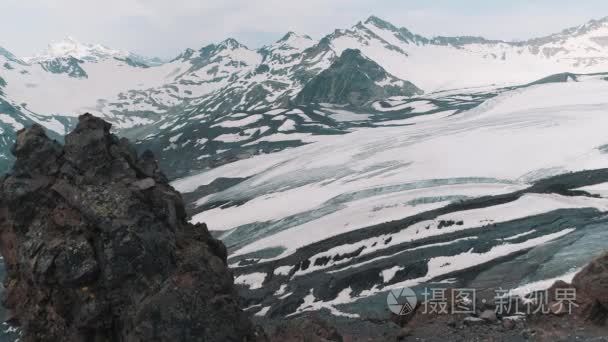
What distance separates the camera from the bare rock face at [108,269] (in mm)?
18781

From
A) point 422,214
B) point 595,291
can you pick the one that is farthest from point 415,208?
point 595,291

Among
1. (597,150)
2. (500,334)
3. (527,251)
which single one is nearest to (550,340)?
(500,334)

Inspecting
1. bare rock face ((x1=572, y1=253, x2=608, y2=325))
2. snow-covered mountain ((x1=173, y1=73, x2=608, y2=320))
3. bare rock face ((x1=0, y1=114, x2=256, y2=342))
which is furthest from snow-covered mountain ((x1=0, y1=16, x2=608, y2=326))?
bare rock face ((x1=0, y1=114, x2=256, y2=342))

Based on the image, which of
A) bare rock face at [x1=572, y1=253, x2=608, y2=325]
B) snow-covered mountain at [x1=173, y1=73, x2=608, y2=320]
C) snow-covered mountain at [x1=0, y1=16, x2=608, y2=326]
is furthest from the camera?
snow-covered mountain at [x1=0, y1=16, x2=608, y2=326]

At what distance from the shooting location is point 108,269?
19422 millimetres

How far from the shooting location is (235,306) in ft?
65.1

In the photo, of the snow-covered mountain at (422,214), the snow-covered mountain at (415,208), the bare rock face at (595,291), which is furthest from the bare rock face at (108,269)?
the snow-covered mountain at (415,208)

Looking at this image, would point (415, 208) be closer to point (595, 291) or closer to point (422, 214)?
point (422, 214)

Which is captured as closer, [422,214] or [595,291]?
[595,291]

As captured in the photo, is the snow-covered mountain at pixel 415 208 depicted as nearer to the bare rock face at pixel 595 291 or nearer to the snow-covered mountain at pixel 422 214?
the snow-covered mountain at pixel 422 214

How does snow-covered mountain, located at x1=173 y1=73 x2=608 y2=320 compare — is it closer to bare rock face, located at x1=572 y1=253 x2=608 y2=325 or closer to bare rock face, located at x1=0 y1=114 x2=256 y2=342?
bare rock face, located at x1=572 y1=253 x2=608 y2=325

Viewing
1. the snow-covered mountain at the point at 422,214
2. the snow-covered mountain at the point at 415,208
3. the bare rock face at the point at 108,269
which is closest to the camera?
the bare rock face at the point at 108,269

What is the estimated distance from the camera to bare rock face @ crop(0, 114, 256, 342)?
18.8 metres

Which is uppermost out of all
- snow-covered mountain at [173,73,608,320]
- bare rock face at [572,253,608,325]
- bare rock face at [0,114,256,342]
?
bare rock face at [0,114,256,342]
